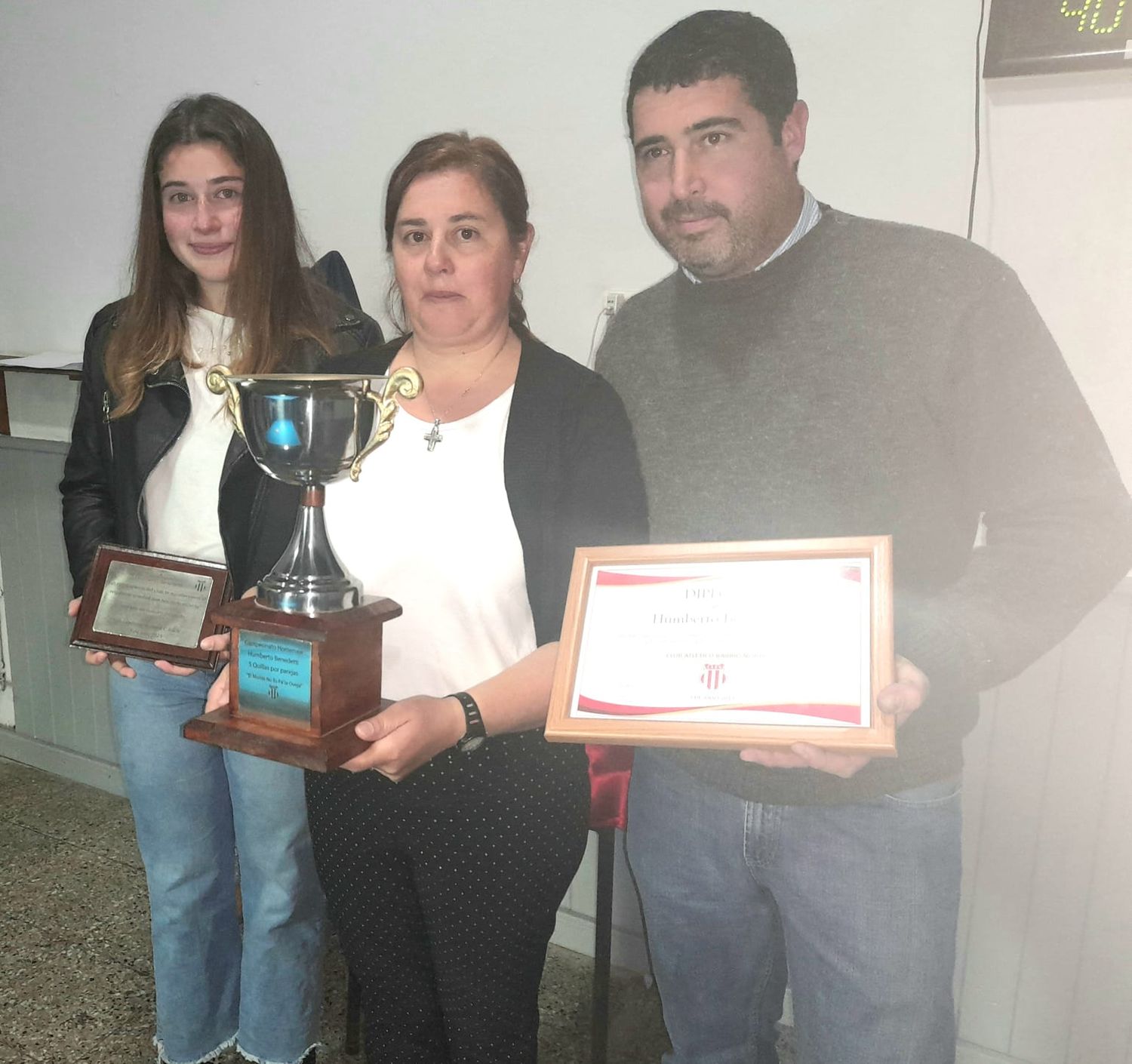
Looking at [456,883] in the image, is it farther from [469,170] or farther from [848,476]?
[469,170]

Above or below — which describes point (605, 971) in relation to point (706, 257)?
below

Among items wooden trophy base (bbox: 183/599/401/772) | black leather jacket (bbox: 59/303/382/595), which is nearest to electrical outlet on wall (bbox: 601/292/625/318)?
black leather jacket (bbox: 59/303/382/595)

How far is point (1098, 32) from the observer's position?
1.19 meters

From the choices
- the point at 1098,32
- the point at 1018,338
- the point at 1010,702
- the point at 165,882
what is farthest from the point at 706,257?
the point at 165,882

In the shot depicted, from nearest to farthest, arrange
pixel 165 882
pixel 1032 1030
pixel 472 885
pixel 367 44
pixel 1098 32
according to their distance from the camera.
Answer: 1. pixel 472 885
2. pixel 1098 32
3. pixel 165 882
4. pixel 1032 1030
5. pixel 367 44

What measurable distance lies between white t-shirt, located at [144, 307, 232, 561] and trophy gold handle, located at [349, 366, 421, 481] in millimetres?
417

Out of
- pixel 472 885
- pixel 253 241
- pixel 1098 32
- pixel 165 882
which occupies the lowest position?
pixel 165 882

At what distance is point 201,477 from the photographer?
1.38 metres

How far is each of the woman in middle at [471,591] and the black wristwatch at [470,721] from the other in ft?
0.07

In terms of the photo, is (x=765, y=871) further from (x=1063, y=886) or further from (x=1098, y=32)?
(x=1098, y=32)

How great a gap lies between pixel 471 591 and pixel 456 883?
34 cm

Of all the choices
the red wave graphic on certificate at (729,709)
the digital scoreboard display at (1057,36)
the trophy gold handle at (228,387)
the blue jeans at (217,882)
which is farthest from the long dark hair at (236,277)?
the digital scoreboard display at (1057,36)

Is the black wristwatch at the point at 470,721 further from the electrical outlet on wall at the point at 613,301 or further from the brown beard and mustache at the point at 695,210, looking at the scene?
the electrical outlet on wall at the point at 613,301

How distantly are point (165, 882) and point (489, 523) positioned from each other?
881 mm
